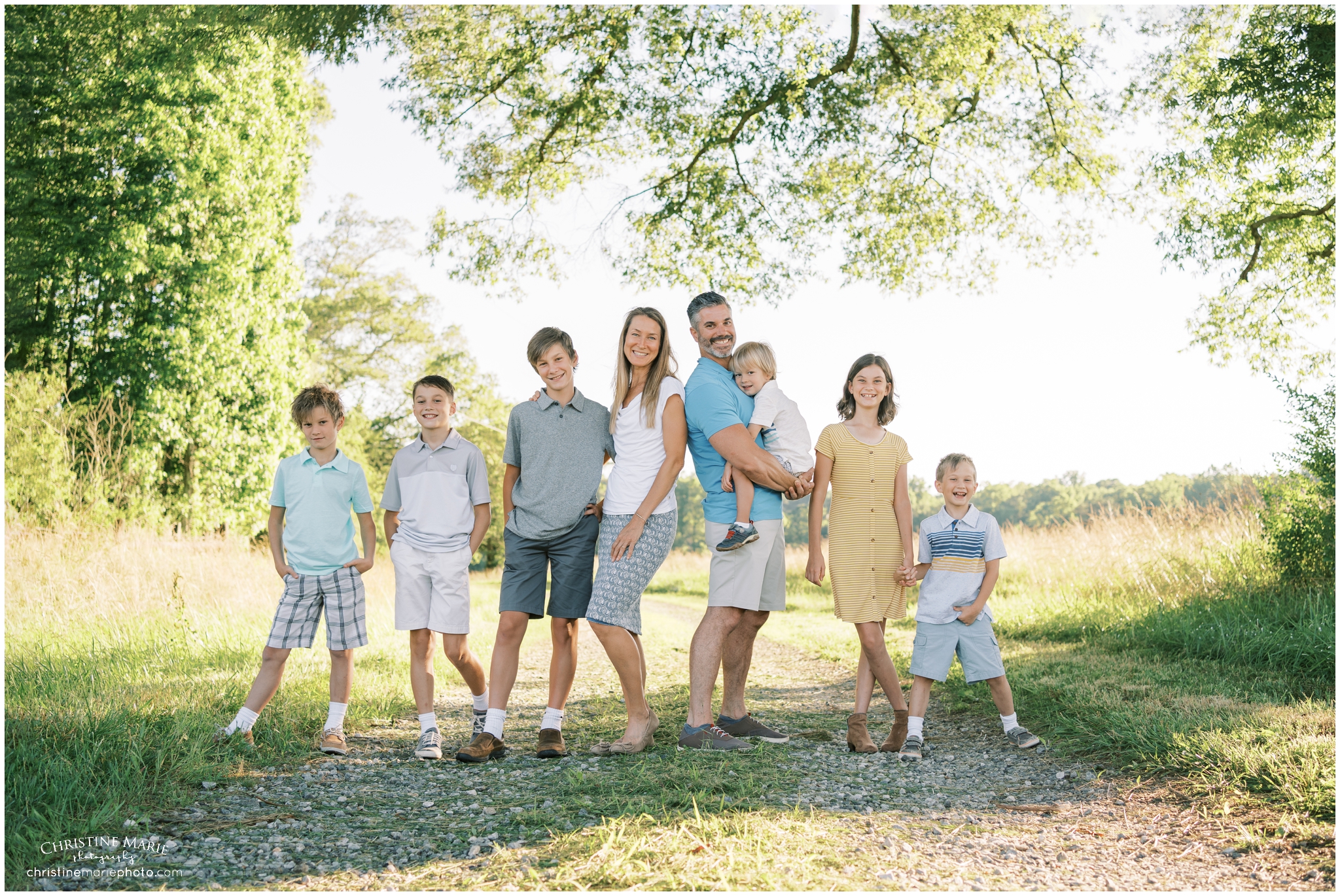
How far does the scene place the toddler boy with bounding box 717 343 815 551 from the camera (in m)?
4.49

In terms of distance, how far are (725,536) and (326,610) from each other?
2170 mm

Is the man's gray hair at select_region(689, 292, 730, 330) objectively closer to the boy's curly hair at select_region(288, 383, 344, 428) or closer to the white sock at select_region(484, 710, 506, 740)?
the boy's curly hair at select_region(288, 383, 344, 428)

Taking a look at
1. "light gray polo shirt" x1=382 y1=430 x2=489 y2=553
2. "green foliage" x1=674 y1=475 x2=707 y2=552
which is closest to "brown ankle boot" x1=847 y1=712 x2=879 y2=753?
"light gray polo shirt" x1=382 y1=430 x2=489 y2=553

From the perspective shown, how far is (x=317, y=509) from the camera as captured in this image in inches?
180

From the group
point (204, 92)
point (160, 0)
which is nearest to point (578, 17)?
point (160, 0)

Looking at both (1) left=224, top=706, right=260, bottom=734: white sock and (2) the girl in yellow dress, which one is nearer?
(1) left=224, top=706, right=260, bottom=734: white sock

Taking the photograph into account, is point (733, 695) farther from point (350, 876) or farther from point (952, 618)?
point (350, 876)

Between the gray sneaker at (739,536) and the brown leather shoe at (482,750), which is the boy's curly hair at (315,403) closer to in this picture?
the brown leather shoe at (482,750)

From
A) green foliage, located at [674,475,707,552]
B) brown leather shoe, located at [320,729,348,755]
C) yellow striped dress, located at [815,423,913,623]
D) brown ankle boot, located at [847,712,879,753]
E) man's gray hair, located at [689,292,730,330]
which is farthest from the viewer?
green foliage, located at [674,475,707,552]

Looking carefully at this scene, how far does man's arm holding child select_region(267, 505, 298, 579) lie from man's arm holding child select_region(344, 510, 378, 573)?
308 mm

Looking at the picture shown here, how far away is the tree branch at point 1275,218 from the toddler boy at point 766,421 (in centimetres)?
912

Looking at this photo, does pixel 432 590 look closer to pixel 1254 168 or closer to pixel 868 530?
pixel 868 530

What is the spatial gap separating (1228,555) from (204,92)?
60.5 ft

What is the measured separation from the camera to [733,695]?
15.6 ft
